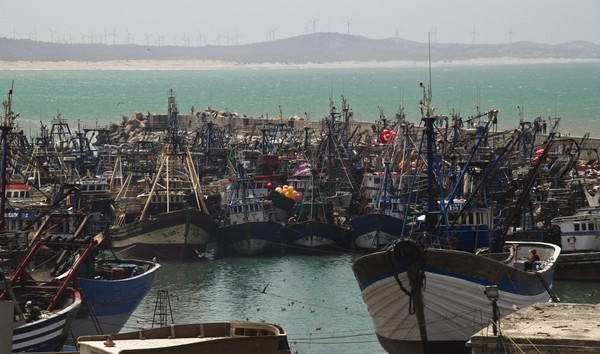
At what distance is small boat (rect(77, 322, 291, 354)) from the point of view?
21.9 metres

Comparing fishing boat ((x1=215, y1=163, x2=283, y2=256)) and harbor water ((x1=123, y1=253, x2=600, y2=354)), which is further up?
fishing boat ((x1=215, y1=163, x2=283, y2=256))

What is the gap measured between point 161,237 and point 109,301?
1453 centimetres

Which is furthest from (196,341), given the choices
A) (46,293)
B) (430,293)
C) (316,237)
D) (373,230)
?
(316,237)

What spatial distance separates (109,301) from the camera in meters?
37.7

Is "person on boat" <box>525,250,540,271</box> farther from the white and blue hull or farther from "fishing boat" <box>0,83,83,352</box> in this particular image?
the white and blue hull

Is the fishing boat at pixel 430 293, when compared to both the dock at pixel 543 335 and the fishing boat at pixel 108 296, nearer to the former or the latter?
the fishing boat at pixel 108 296

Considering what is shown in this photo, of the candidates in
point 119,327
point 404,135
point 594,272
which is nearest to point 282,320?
point 119,327

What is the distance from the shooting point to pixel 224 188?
195ft

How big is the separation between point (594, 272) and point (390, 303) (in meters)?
14.2

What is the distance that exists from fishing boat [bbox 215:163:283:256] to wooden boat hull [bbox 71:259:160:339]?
529 inches

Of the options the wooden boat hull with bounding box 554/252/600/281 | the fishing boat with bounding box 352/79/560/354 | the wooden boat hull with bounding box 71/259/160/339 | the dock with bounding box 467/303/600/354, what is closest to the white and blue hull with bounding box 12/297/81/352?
the wooden boat hull with bounding box 71/259/160/339

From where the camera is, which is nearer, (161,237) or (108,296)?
(108,296)

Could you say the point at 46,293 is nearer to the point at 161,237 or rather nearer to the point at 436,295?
the point at 436,295

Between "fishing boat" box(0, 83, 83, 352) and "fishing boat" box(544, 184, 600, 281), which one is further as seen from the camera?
"fishing boat" box(544, 184, 600, 281)
